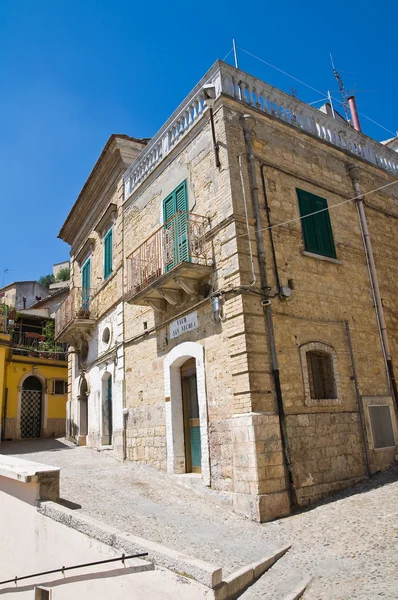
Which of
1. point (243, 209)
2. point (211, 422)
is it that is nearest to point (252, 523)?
point (211, 422)

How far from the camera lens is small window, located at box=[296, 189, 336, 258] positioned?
966 centimetres

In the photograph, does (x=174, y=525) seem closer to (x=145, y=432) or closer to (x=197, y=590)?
(x=197, y=590)

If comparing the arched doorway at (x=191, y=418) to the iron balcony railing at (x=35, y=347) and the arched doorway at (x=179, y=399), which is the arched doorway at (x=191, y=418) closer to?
the arched doorway at (x=179, y=399)

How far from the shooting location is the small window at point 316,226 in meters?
9.66

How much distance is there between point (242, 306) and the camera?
787 cm

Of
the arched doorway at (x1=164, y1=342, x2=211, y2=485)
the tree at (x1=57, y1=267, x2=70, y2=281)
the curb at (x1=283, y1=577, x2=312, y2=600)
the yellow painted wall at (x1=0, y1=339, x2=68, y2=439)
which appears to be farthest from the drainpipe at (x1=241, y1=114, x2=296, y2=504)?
the tree at (x1=57, y1=267, x2=70, y2=281)

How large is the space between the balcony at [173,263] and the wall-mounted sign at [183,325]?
43 cm

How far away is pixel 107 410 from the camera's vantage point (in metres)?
13.9

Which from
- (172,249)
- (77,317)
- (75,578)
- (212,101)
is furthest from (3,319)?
(75,578)

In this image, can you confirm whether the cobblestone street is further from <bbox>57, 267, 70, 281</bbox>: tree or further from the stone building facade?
<bbox>57, 267, 70, 281</bbox>: tree

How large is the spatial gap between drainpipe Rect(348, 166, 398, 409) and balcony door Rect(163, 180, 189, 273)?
14.2 feet

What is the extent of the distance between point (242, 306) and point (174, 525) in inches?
141

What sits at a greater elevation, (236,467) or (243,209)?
(243,209)

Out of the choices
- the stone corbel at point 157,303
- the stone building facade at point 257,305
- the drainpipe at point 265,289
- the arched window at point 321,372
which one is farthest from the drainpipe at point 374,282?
the stone corbel at point 157,303
